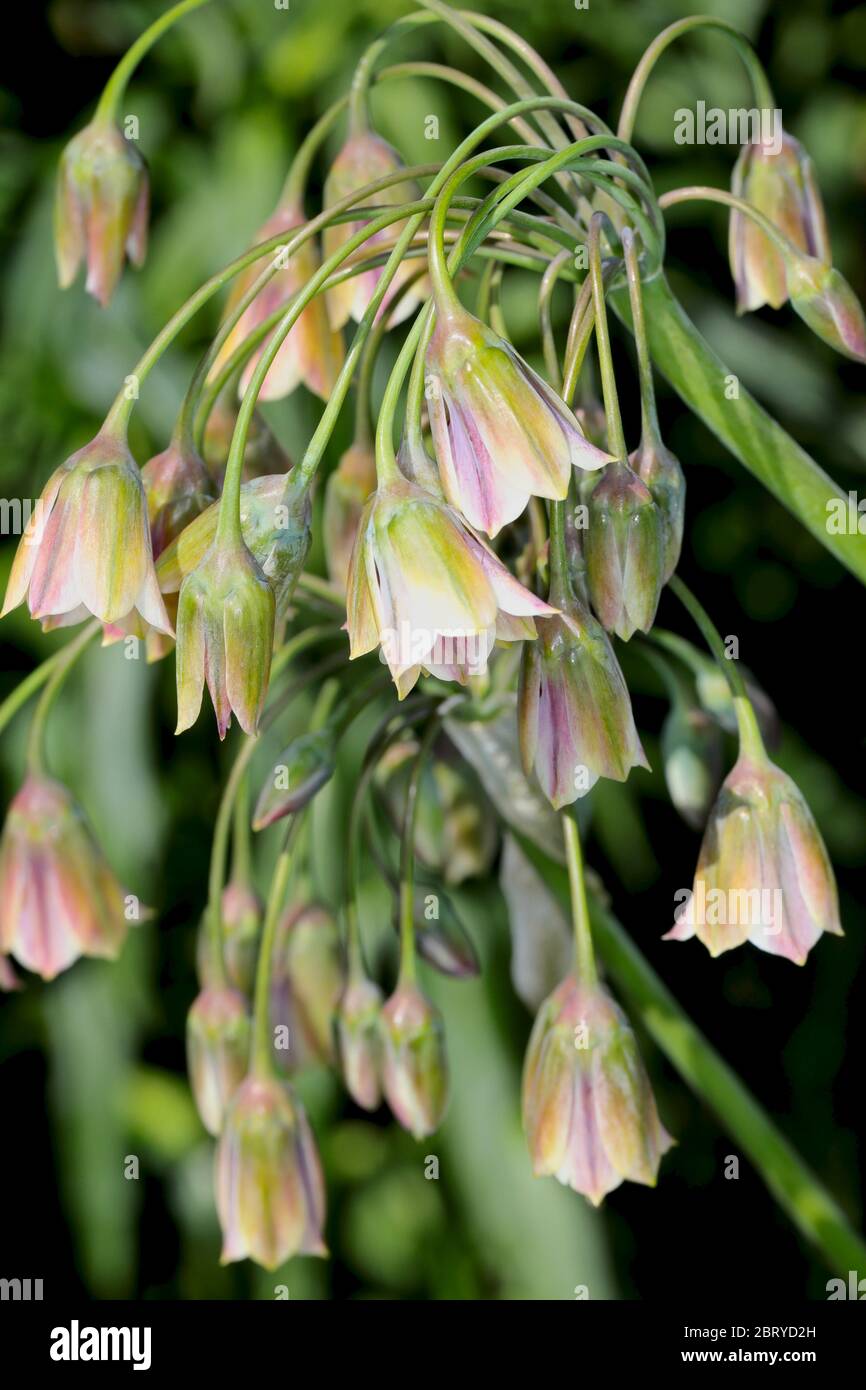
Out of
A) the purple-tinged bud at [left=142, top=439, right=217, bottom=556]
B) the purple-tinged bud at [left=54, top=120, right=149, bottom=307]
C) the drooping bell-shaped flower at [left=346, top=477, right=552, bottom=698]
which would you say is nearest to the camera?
the drooping bell-shaped flower at [left=346, top=477, right=552, bottom=698]

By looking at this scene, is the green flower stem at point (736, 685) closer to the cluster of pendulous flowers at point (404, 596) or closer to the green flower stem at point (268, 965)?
the cluster of pendulous flowers at point (404, 596)

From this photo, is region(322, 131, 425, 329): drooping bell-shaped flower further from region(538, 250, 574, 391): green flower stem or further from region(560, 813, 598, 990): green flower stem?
region(560, 813, 598, 990): green flower stem

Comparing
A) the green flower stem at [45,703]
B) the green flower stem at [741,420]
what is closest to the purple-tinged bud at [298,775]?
the green flower stem at [45,703]

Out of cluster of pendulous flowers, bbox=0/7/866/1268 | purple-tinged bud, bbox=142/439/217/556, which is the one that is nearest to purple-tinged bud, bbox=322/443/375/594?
cluster of pendulous flowers, bbox=0/7/866/1268

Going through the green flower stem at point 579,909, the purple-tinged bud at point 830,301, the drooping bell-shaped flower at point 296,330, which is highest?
the drooping bell-shaped flower at point 296,330

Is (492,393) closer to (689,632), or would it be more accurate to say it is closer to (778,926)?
(778,926)

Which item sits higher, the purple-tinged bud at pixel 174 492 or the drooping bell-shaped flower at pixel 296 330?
the drooping bell-shaped flower at pixel 296 330
